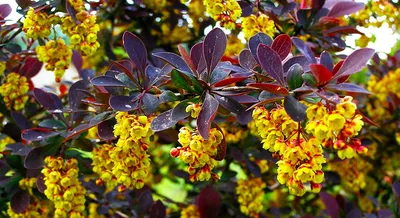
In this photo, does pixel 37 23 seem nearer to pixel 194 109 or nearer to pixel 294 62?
pixel 194 109

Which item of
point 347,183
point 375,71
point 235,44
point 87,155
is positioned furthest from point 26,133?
point 375,71

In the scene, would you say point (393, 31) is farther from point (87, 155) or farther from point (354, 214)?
point (87, 155)

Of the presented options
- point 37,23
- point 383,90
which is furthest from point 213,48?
point 383,90

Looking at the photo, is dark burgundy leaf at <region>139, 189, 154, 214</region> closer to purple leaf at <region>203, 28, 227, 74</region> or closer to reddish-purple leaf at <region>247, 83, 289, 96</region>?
purple leaf at <region>203, 28, 227, 74</region>

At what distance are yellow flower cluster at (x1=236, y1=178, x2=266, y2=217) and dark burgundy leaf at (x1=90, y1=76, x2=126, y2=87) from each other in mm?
793

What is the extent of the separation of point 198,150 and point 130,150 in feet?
0.68

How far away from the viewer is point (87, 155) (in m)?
1.72

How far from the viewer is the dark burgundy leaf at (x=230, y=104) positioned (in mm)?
1133

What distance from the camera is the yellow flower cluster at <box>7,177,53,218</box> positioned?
5.36ft

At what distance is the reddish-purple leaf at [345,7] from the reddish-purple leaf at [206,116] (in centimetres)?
89

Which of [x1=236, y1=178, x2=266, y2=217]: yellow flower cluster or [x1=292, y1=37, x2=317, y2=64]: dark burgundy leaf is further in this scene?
[x1=236, y1=178, x2=266, y2=217]: yellow flower cluster

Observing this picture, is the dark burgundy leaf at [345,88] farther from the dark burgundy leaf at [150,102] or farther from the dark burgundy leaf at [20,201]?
the dark burgundy leaf at [20,201]

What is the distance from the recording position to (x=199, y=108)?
1095 millimetres

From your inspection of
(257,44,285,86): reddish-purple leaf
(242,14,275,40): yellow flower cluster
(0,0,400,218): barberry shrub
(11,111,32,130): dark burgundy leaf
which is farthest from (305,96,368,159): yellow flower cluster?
(11,111,32,130): dark burgundy leaf
